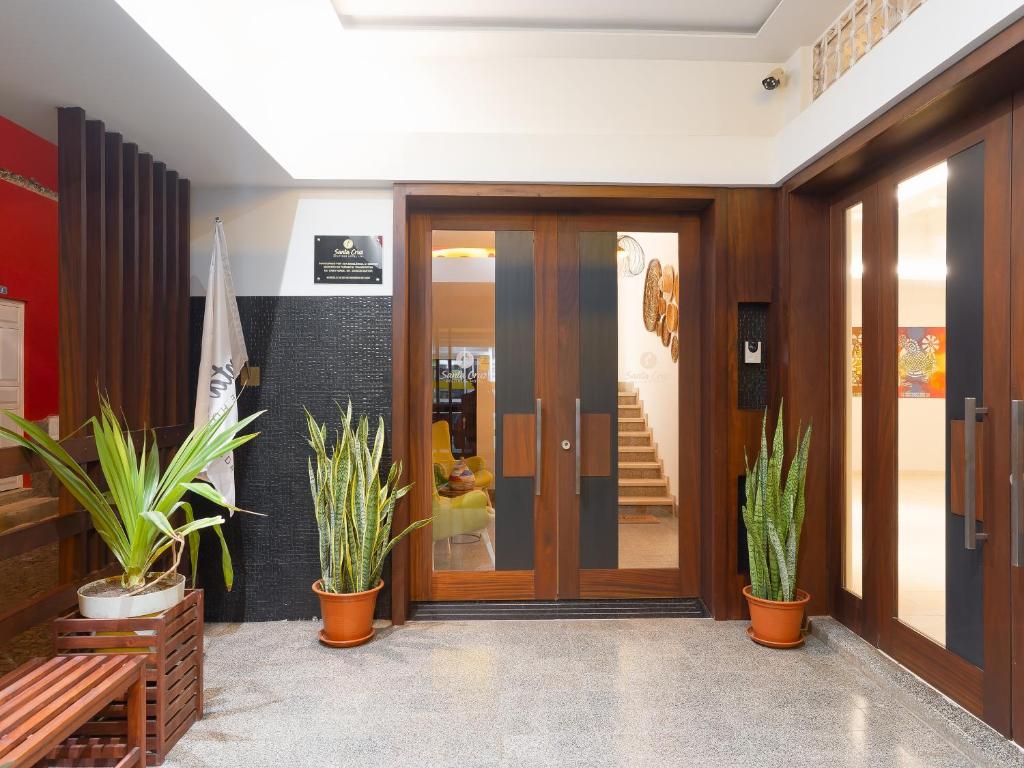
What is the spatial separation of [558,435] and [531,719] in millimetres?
1530

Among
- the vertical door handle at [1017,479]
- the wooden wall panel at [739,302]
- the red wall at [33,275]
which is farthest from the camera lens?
the red wall at [33,275]

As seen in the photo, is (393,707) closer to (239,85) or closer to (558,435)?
(558,435)

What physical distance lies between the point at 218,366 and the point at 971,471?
3.21m

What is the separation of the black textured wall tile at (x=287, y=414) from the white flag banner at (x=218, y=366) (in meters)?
0.21

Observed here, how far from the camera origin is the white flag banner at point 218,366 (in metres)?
3.08

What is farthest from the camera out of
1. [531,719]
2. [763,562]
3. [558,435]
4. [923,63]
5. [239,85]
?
[558,435]

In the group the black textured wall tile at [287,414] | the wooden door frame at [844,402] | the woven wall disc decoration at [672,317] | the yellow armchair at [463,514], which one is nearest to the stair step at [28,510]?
the black textured wall tile at [287,414]

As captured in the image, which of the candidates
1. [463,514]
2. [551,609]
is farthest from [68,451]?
[551,609]

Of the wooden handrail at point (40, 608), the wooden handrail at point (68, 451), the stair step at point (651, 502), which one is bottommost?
the wooden handrail at point (40, 608)

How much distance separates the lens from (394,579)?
330 centimetres

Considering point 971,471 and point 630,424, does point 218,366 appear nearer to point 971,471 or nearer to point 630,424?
point 630,424

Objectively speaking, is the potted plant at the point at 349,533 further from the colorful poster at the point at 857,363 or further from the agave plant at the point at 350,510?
the colorful poster at the point at 857,363

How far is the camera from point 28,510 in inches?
155

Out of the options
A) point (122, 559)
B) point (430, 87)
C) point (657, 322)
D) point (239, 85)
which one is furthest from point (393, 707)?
point (430, 87)
